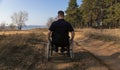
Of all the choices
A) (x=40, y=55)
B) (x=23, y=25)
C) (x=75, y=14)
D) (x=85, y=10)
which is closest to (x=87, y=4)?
(x=85, y=10)

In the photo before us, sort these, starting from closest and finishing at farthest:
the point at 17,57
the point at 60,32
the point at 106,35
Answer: the point at 60,32 → the point at 17,57 → the point at 106,35

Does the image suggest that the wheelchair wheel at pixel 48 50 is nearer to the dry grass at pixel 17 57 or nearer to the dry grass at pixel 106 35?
the dry grass at pixel 17 57

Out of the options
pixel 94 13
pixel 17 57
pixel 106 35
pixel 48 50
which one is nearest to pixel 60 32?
pixel 48 50

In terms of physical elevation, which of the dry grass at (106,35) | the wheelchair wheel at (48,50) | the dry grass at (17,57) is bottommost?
the dry grass at (106,35)

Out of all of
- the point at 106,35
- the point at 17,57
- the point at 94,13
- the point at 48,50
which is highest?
the point at 94,13

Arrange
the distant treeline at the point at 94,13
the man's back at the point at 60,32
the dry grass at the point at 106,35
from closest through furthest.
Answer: the man's back at the point at 60,32 < the dry grass at the point at 106,35 < the distant treeline at the point at 94,13

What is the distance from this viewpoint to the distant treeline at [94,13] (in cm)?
6777

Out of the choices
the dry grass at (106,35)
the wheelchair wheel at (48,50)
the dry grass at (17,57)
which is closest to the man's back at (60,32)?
the wheelchair wheel at (48,50)

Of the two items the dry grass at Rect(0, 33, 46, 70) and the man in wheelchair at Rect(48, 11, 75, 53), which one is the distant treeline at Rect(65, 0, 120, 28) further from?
the man in wheelchair at Rect(48, 11, 75, 53)

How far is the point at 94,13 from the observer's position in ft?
253

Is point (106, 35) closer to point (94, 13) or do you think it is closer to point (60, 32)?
point (60, 32)

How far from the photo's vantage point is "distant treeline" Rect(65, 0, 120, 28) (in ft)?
222

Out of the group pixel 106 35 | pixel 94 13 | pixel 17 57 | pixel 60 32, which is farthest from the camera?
pixel 94 13

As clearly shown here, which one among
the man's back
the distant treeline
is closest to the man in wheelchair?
the man's back
